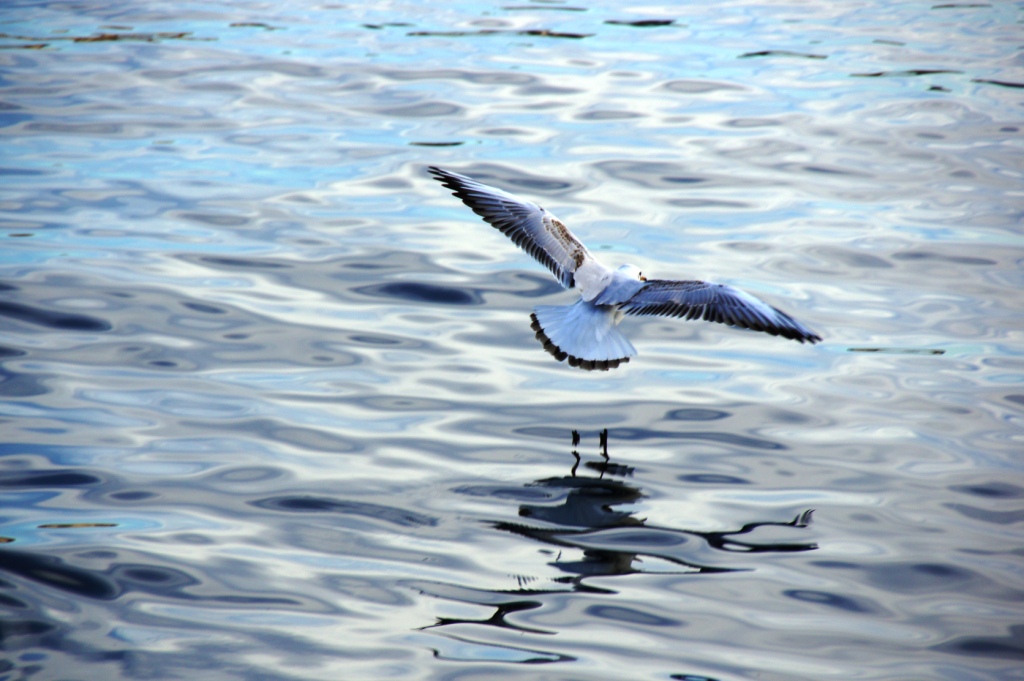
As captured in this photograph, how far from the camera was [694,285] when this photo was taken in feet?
21.7

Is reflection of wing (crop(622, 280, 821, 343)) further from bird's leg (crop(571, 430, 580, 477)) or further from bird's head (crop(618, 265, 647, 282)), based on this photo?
bird's leg (crop(571, 430, 580, 477))

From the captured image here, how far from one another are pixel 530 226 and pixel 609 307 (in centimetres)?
105

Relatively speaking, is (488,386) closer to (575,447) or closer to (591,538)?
(575,447)

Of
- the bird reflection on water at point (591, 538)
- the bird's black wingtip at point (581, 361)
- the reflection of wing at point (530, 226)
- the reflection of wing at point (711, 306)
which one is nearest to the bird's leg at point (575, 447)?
the bird reflection on water at point (591, 538)

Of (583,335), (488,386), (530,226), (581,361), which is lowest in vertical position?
(488,386)

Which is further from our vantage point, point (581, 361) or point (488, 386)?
point (488, 386)

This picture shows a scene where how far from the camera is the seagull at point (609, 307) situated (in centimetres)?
630

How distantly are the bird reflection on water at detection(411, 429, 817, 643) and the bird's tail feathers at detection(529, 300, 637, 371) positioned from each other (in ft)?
2.55

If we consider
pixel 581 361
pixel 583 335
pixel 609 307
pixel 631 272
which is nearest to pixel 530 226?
pixel 631 272

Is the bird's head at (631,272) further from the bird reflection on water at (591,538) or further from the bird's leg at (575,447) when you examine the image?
the bird reflection on water at (591,538)

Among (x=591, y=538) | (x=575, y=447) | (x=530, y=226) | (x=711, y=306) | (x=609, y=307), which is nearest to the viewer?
(x=591, y=538)

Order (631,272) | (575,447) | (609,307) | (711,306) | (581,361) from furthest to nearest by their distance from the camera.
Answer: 1. (631,272)
2. (609,307)
3. (711,306)
4. (581,361)
5. (575,447)

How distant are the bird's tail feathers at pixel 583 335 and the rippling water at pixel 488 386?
1.19ft

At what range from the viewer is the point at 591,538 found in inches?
206
